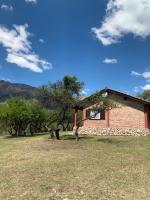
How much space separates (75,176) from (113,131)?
20148mm

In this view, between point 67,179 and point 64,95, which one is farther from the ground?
point 64,95

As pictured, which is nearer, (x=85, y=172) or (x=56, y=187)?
(x=56, y=187)

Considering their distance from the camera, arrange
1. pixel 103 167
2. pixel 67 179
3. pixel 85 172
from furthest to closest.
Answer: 1. pixel 103 167
2. pixel 85 172
3. pixel 67 179

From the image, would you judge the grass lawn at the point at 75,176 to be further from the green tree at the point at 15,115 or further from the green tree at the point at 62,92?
the green tree at the point at 15,115

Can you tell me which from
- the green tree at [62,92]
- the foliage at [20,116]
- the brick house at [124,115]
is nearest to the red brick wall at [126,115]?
the brick house at [124,115]

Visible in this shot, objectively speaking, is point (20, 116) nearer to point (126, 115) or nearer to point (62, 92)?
point (62, 92)

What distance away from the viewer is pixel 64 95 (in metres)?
25.5

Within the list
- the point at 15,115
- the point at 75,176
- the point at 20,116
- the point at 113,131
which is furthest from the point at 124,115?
the point at 75,176

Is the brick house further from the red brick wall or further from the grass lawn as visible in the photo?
the grass lawn

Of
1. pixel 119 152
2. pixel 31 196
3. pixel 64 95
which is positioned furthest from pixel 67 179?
pixel 64 95

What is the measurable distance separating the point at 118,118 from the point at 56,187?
22247mm

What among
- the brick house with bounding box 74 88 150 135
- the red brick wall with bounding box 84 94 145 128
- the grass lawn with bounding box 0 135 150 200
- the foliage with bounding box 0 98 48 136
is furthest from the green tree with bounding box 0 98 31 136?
the grass lawn with bounding box 0 135 150 200

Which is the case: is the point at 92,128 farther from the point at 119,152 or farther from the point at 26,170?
the point at 26,170

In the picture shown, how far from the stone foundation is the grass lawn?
44.2 ft
